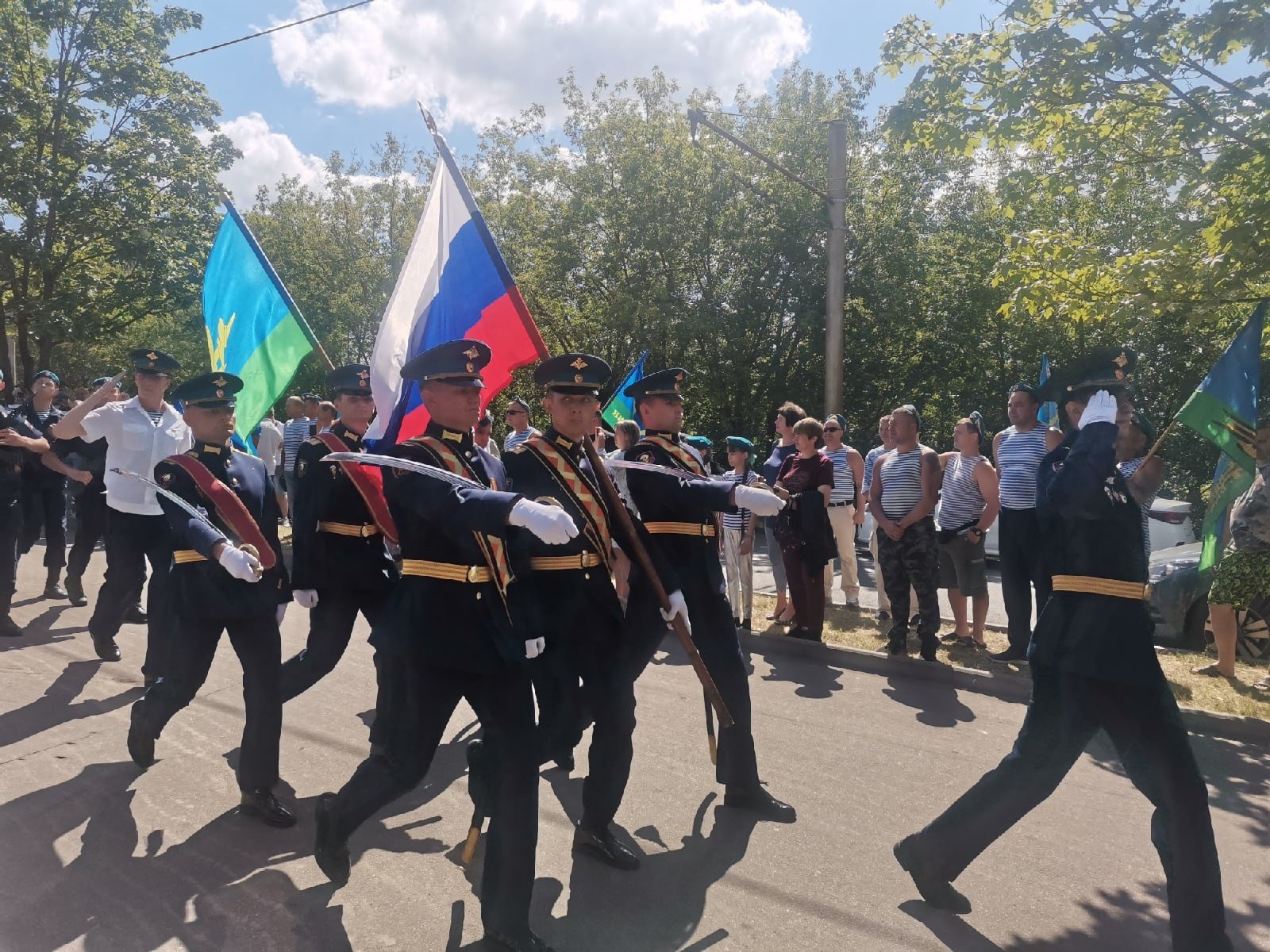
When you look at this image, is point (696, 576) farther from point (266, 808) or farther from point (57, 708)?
point (57, 708)

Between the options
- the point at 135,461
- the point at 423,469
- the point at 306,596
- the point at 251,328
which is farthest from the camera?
the point at 135,461

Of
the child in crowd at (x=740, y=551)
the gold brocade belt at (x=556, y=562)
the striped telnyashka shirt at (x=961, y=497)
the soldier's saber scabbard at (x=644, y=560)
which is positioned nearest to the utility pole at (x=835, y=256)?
the child in crowd at (x=740, y=551)

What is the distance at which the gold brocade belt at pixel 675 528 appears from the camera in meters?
4.38

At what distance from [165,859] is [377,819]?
84 centimetres

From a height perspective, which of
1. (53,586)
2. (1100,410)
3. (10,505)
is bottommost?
(53,586)

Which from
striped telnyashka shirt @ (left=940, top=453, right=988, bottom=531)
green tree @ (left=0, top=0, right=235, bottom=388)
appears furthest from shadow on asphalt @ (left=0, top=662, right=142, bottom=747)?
green tree @ (left=0, top=0, right=235, bottom=388)

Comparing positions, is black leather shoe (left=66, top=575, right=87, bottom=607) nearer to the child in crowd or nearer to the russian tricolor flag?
the russian tricolor flag

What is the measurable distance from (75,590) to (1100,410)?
8.56 meters

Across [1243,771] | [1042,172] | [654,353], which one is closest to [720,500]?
[1243,771]

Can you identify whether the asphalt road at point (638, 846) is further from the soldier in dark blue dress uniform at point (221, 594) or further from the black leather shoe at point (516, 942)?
the soldier in dark blue dress uniform at point (221, 594)

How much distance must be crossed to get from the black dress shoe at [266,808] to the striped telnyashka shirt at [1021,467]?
5.18m

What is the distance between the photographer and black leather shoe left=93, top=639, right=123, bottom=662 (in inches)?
259

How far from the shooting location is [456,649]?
10.3 ft

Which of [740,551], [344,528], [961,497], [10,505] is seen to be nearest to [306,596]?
[344,528]
